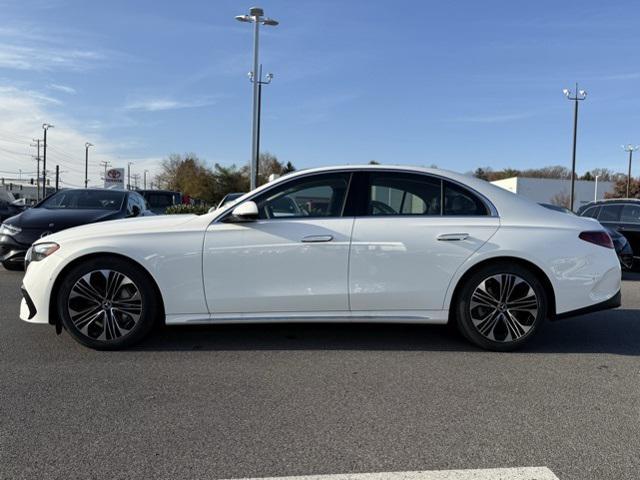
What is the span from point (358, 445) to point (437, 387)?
108 cm

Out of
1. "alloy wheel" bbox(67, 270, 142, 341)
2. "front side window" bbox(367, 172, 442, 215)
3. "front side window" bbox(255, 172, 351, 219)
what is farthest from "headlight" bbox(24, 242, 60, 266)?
"front side window" bbox(367, 172, 442, 215)

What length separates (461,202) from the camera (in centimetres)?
461

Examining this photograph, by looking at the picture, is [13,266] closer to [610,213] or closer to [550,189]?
[610,213]

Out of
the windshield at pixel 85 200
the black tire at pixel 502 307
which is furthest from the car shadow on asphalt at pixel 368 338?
the windshield at pixel 85 200

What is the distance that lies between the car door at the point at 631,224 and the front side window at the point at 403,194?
Result: 798 centimetres

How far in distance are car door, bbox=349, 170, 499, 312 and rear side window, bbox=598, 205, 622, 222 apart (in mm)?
8055

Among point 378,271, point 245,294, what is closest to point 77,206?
point 245,294

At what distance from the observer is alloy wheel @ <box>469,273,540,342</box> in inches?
175

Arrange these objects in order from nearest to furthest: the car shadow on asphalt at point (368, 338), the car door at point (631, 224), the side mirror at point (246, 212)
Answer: the side mirror at point (246, 212) → the car shadow on asphalt at point (368, 338) → the car door at point (631, 224)

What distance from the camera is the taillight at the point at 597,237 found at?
4492mm

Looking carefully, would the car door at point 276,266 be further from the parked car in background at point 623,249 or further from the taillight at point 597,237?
the parked car in background at point 623,249

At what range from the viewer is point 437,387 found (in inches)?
145

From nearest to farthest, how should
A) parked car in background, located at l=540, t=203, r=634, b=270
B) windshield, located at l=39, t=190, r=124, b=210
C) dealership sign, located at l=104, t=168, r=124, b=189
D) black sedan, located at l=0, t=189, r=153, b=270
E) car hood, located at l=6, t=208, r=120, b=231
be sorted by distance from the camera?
1. black sedan, located at l=0, t=189, r=153, b=270
2. car hood, located at l=6, t=208, r=120, b=231
3. windshield, located at l=39, t=190, r=124, b=210
4. parked car in background, located at l=540, t=203, r=634, b=270
5. dealership sign, located at l=104, t=168, r=124, b=189

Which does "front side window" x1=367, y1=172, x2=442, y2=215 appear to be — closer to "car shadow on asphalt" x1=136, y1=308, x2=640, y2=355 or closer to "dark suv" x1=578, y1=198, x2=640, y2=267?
"car shadow on asphalt" x1=136, y1=308, x2=640, y2=355
